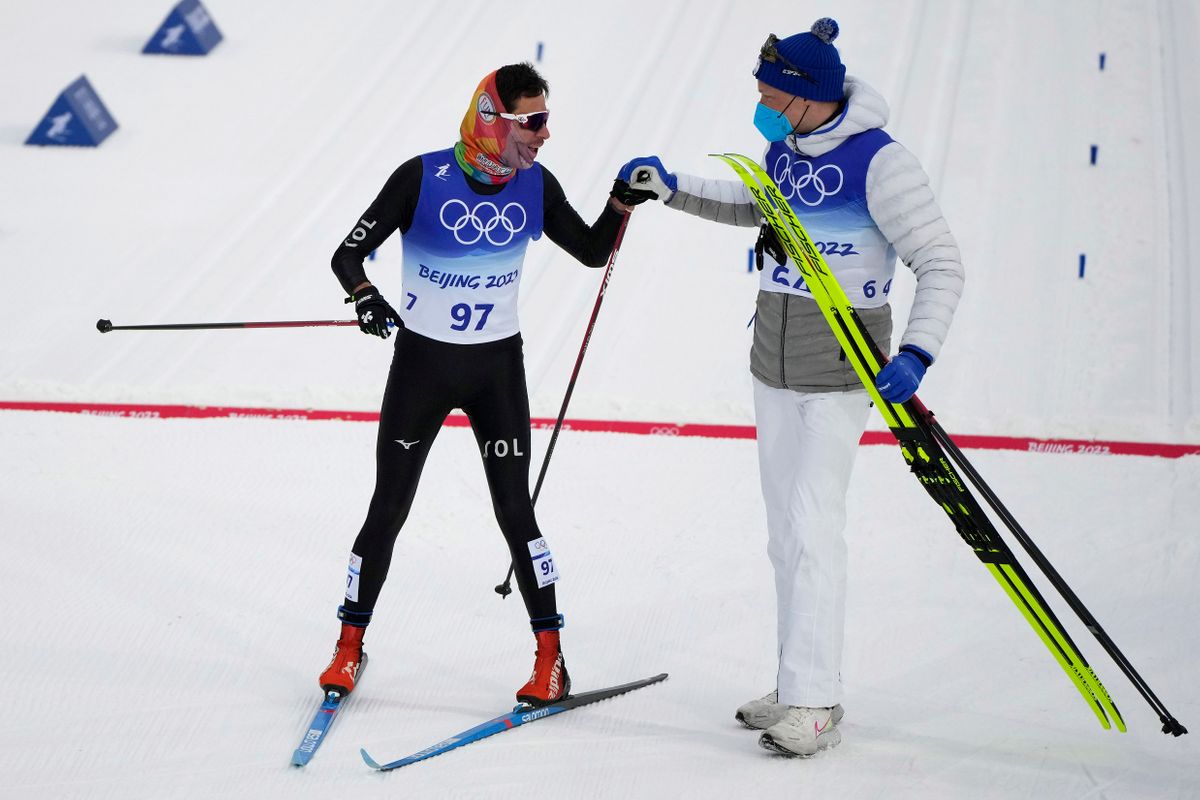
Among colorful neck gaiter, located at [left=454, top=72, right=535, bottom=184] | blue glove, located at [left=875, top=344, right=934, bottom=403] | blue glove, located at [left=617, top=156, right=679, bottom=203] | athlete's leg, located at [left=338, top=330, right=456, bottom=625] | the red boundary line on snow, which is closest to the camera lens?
blue glove, located at [left=875, top=344, right=934, bottom=403]

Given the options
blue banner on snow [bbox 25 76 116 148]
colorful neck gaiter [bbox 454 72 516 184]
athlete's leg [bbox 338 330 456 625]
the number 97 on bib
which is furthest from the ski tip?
blue banner on snow [bbox 25 76 116 148]

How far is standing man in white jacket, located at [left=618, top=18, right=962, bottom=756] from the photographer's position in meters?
3.21

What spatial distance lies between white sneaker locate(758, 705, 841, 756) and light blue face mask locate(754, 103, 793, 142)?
1.46 meters

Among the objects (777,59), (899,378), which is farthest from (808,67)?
(899,378)

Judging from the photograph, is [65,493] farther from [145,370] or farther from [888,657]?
[888,657]

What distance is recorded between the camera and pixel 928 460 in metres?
3.28

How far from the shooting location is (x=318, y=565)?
176 inches

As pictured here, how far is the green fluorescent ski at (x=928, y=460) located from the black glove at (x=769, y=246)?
4 centimetres

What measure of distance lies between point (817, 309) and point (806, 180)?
0.33 metres

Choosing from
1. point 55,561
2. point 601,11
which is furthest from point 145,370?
point 601,11

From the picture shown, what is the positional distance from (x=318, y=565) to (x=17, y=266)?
13.9ft

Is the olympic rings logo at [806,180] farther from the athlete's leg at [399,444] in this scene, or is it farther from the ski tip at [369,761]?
the ski tip at [369,761]

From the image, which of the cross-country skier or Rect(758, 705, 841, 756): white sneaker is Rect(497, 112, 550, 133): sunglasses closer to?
the cross-country skier

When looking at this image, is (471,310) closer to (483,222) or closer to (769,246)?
(483,222)
